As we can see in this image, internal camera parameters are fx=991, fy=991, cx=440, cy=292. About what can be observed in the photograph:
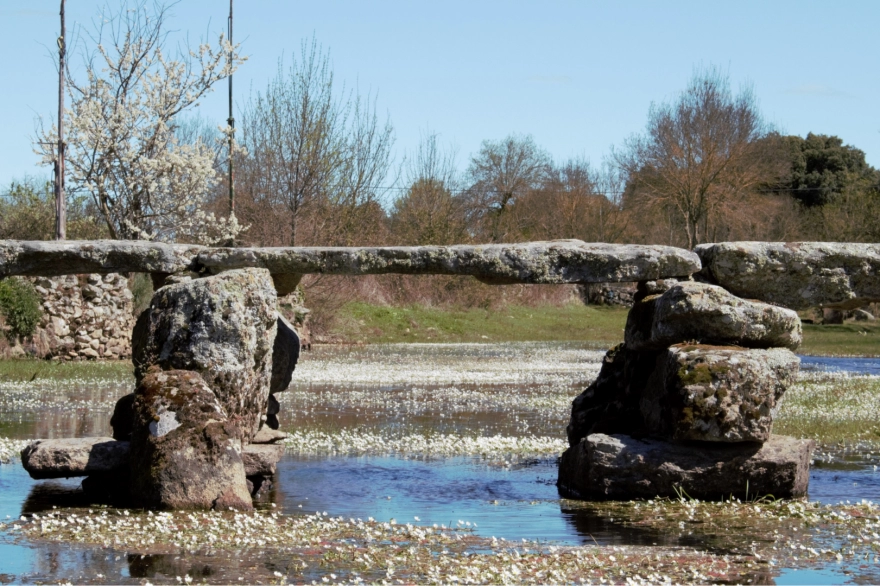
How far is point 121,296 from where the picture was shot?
29.4 metres

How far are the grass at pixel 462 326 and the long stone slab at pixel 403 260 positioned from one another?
26627 mm

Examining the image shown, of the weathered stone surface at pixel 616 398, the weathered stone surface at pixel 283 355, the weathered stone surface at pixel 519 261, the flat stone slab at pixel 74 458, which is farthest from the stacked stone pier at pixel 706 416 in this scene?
the weathered stone surface at pixel 283 355

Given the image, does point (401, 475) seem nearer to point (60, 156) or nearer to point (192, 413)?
point (192, 413)

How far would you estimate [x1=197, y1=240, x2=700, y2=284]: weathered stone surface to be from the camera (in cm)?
1241

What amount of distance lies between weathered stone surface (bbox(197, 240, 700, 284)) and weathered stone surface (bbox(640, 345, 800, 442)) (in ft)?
6.40

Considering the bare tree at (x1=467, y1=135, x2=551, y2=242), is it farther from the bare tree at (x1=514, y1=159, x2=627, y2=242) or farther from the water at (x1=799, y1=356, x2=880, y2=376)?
the water at (x1=799, y1=356, x2=880, y2=376)

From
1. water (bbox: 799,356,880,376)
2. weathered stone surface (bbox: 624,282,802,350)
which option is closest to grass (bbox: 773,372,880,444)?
water (bbox: 799,356,880,376)

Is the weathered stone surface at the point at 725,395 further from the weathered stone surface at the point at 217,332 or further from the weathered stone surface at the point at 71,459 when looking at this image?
the weathered stone surface at the point at 71,459

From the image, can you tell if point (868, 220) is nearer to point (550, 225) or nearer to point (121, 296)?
point (550, 225)

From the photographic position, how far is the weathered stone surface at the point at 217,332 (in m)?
11.0

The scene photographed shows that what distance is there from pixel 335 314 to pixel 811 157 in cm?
4333

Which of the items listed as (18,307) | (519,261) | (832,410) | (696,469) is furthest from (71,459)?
(18,307)

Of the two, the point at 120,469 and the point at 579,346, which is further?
the point at 579,346

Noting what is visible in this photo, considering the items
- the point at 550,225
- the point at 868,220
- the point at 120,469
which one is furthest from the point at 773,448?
the point at 550,225
